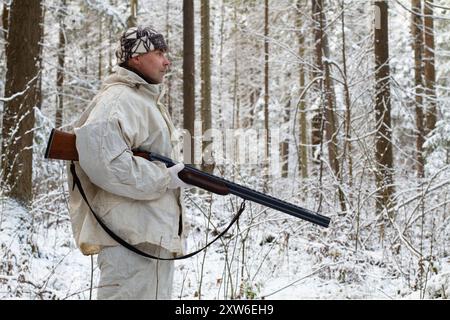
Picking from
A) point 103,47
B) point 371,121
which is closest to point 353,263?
point 371,121

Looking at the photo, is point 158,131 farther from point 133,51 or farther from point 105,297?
point 105,297

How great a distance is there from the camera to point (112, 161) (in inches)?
94.5

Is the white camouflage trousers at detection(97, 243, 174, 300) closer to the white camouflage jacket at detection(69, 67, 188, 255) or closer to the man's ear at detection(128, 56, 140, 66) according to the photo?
the white camouflage jacket at detection(69, 67, 188, 255)

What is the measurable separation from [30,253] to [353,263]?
3.77 metres

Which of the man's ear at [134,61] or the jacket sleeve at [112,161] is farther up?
the man's ear at [134,61]

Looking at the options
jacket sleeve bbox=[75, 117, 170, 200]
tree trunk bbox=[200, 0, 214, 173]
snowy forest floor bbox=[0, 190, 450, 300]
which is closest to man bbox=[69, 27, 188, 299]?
jacket sleeve bbox=[75, 117, 170, 200]

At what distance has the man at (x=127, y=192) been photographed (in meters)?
2.41

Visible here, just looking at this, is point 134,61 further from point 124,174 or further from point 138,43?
point 124,174

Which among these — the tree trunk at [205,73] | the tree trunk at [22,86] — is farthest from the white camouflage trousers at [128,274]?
the tree trunk at [205,73]

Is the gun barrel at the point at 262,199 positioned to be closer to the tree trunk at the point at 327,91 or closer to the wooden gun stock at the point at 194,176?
the wooden gun stock at the point at 194,176

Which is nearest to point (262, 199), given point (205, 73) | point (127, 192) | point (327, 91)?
point (127, 192)

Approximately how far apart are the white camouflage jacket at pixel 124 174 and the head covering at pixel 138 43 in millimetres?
132

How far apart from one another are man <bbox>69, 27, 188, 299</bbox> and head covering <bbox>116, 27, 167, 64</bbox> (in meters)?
0.03

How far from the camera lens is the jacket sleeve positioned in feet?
7.84
